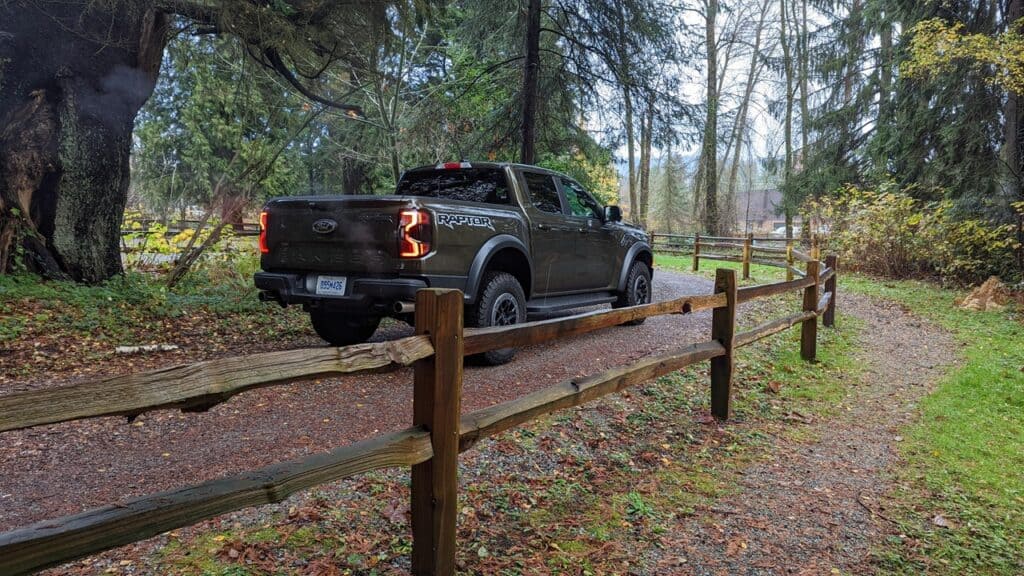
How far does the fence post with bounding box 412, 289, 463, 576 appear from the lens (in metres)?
2.44

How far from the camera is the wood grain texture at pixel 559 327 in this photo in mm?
2828

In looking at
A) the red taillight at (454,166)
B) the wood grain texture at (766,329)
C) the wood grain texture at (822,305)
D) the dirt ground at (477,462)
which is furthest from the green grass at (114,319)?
the wood grain texture at (822,305)

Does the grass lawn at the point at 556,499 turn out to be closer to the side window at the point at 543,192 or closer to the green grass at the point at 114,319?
the side window at the point at 543,192

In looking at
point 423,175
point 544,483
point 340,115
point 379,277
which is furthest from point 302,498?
point 340,115

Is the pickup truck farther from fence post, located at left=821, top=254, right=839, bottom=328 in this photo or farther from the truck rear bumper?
fence post, located at left=821, top=254, right=839, bottom=328

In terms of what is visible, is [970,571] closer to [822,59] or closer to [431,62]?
[431,62]

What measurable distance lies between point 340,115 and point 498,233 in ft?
37.4

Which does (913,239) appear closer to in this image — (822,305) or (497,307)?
(822,305)

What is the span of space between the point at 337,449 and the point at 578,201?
18.5 ft

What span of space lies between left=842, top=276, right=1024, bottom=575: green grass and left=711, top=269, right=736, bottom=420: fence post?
138 centimetres

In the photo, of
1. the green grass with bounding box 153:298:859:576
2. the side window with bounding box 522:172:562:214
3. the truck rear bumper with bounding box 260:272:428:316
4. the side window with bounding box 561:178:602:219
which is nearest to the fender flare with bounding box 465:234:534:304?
the truck rear bumper with bounding box 260:272:428:316

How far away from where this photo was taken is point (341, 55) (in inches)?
347

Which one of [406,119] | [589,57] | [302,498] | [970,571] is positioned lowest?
[970,571]

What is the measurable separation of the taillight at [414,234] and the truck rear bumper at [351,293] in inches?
9.2
